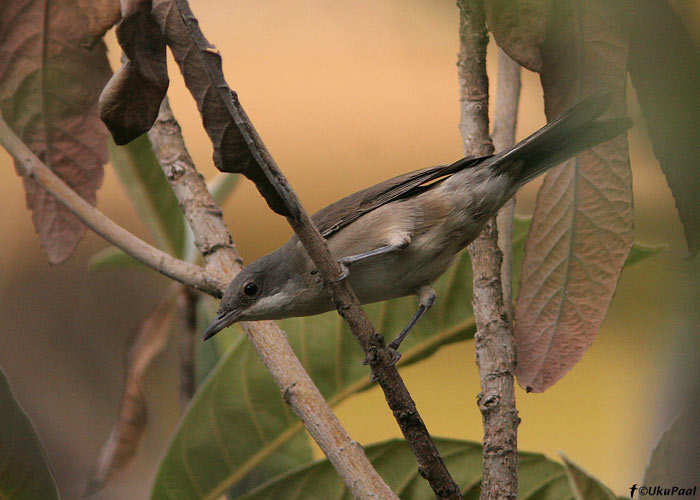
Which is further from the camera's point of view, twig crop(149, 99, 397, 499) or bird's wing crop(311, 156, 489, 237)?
bird's wing crop(311, 156, 489, 237)

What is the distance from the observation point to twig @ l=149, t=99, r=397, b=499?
1248 mm

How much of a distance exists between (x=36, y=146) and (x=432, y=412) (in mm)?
2491

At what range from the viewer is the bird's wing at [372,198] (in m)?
1.89

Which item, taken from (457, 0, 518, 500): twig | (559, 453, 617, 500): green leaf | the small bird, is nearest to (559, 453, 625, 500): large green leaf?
(559, 453, 617, 500): green leaf

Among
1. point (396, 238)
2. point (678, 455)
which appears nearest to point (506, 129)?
point (396, 238)

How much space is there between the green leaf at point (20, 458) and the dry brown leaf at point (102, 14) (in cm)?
66

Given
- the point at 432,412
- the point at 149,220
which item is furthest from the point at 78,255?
the point at 149,220

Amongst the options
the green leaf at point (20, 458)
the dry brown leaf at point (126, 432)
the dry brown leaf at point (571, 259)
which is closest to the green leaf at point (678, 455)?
the dry brown leaf at point (571, 259)

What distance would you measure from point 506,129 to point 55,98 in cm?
109

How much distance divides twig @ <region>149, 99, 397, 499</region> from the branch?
0.20ft

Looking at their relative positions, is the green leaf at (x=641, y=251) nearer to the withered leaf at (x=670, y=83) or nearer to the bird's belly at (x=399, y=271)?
the bird's belly at (x=399, y=271)

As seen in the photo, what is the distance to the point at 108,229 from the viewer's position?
1.54 meters

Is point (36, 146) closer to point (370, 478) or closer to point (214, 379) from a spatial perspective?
point (214, 379)

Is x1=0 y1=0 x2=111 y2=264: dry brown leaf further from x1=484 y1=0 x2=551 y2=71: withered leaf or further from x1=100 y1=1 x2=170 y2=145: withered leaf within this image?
x1=484 y1=0 x2=551 y2=71: withered leaf
